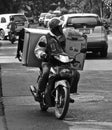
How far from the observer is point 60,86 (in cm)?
921

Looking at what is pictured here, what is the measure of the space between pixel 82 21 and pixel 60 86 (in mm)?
13315

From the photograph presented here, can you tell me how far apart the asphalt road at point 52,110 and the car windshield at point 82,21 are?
5253mm

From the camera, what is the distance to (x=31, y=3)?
115m

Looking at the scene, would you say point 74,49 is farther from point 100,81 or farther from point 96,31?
point 96,31

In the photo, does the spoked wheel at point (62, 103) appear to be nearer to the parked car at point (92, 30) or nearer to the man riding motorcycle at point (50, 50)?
the man riding motorcycle at point (50, 50)

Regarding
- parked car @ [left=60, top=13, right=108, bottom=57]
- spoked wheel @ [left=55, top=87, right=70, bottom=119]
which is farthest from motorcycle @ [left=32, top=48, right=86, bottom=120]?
parked car @ [left=60, top=13, right=108, bottom=57]

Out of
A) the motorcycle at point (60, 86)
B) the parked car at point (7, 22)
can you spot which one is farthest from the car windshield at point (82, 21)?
the parked car at point (7, 22)

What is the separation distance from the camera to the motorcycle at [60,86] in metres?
9.06

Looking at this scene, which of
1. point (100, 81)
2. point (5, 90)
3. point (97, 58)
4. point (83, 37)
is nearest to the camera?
point (83, 37)

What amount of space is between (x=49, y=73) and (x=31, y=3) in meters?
107

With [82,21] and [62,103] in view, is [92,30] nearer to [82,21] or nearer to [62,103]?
[82,21]

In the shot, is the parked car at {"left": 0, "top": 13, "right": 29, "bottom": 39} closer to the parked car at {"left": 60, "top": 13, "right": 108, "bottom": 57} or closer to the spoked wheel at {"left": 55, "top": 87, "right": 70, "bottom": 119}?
the parked car at {"left": 60, "top": 13, "right": 108, "bottom": 57}

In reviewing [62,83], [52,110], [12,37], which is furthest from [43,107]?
[12,37]

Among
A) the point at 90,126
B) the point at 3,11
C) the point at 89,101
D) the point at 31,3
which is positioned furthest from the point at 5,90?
the point at 31,3
